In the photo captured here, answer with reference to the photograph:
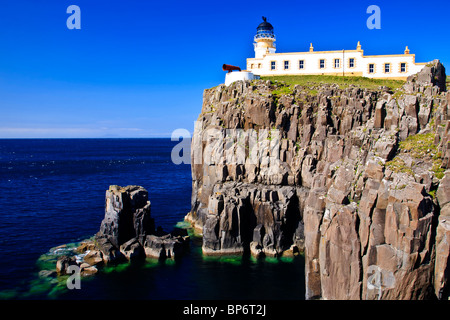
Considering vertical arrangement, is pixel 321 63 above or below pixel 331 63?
above

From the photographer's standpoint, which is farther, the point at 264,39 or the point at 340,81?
the point at 264,39

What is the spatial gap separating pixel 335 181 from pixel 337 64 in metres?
46.8

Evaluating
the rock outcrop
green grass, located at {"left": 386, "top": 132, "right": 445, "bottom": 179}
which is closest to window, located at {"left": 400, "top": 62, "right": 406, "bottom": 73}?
green grass, located at {"left": 386, "top": 132, "right": 445, "bottom": 179}

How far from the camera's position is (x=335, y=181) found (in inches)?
1403

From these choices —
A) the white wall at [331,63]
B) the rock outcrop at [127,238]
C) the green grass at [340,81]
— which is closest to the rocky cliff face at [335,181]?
the rock outcrop at [127,238]

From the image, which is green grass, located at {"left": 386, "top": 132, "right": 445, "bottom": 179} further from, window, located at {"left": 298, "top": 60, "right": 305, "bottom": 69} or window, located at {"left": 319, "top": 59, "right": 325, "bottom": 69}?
window, located at {"left": 298, "top": 60, "right": 305, "bottom": 69}

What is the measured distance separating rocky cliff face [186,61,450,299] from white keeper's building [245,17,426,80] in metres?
15.1

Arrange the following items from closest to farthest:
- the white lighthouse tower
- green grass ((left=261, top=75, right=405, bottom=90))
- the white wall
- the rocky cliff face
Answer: the rocky cliff face < green grass ((left=261, top=75, right=405, bottom=90)) < the white wall < the white lighthouse tower

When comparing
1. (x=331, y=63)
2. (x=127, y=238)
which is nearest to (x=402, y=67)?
(x=331, y=63)

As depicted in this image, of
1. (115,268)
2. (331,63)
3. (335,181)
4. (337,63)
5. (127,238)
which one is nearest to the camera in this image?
(335,181)

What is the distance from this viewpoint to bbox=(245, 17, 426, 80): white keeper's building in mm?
71625

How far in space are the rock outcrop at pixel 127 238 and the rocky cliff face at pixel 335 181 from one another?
5838mm

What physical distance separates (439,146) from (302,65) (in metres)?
47.7

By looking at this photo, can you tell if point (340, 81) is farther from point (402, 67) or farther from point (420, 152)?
point (420, 152)
